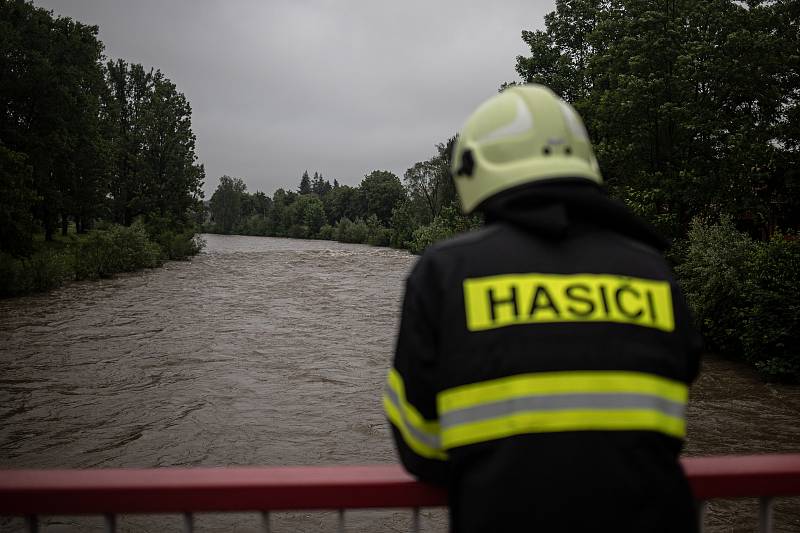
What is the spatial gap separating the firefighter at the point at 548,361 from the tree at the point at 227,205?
132m

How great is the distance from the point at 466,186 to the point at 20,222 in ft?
81.5

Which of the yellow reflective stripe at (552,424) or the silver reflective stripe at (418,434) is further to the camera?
the silver reflective stripe at (418,434)

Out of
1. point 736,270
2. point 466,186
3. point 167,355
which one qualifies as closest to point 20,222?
point 167,355

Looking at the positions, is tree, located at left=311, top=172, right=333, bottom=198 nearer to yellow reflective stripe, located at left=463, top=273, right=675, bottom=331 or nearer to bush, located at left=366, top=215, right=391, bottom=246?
bush, located at left=366, top=215, right=391, bottom=246

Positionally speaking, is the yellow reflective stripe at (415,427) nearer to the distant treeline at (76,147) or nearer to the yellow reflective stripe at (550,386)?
the yellow reflective stripe at (550,386)

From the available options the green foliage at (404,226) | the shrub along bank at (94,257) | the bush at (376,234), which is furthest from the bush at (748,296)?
the bush at (376,234)

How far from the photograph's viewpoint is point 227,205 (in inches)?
5167

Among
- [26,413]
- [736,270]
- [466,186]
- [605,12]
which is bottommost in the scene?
[26,413]

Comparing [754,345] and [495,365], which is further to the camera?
[754,345]

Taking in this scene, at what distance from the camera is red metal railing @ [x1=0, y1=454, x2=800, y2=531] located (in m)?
1.45

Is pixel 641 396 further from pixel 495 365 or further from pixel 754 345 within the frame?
pixel 754 345

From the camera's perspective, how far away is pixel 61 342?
48.2ft

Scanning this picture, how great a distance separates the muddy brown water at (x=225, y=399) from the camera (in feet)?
26.4

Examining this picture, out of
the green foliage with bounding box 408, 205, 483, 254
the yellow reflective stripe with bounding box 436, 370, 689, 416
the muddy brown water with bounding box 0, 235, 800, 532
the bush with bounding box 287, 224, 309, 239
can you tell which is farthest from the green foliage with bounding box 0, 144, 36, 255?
the bush with bounding box 287, 224, 309, 239
